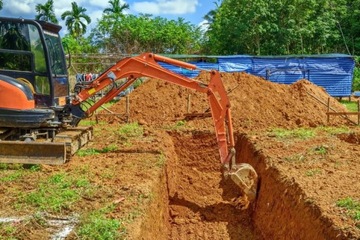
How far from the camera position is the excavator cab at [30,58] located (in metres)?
9.97

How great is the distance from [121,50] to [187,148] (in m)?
27.7

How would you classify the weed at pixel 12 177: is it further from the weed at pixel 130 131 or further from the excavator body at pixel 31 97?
the weed at pixel 130 131

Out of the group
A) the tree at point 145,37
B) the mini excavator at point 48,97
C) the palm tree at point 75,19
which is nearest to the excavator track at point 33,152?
the mini excavator at point 48,97

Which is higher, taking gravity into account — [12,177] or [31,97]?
[31,97]

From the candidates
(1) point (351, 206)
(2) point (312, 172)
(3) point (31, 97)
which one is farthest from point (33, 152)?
(1) point (351, 206)

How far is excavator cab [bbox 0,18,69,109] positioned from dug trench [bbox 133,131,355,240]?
3166 mm

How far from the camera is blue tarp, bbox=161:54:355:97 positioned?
2647 centimetres

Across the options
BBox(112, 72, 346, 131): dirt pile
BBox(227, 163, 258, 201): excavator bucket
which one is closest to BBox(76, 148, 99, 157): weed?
BBox(227, 163, 258, 201): excavator bucket

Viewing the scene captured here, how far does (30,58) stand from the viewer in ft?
32.9

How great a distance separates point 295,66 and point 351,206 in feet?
67.9

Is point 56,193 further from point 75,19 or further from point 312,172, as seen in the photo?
point 75,19

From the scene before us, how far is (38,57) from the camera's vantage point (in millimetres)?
10156

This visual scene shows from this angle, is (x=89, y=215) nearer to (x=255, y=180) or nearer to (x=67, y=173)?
(x=67, y=173)

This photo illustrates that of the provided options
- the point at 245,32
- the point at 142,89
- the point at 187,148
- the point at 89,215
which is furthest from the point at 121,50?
the point at 89,215
